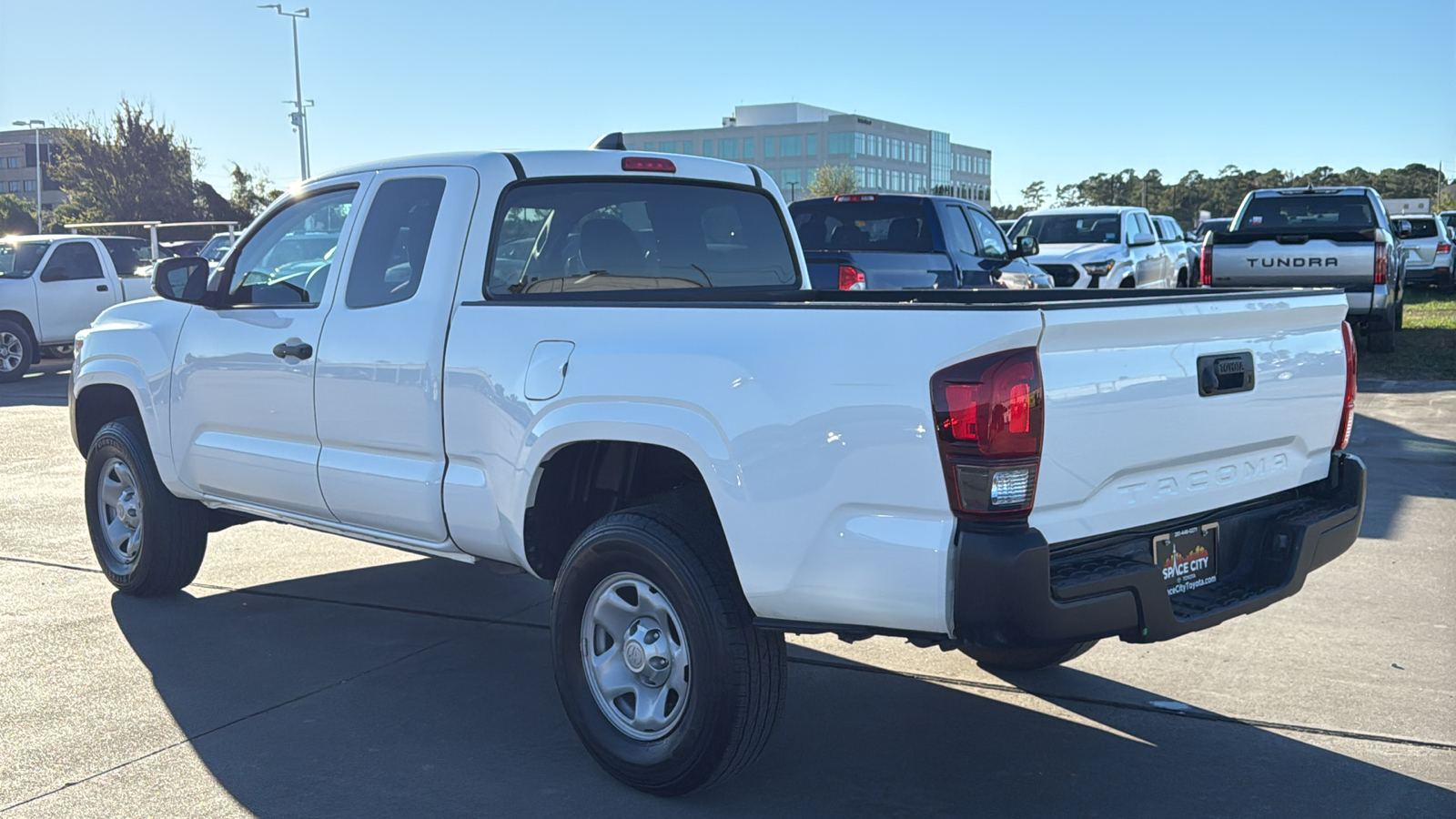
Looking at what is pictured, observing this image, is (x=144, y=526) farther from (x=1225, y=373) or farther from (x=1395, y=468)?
(x=1395, y=468)

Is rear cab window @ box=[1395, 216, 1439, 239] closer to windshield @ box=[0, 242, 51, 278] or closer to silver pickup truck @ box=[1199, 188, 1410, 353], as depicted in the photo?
silver pickup truck @ box=[1199, 188, 1410, 353]

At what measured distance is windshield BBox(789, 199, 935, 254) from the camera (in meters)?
12.6

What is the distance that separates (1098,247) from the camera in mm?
18938

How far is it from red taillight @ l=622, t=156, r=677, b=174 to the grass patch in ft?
38.3

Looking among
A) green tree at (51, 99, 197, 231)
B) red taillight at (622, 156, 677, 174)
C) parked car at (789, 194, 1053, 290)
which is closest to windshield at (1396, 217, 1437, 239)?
parked car at (789, 194, 1053, 290)

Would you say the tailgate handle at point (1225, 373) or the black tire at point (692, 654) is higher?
the tailgate handle at point (1225, 373)

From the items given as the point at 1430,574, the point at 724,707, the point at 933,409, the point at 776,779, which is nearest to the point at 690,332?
the point at 933,409

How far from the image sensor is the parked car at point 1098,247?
59.9 ft

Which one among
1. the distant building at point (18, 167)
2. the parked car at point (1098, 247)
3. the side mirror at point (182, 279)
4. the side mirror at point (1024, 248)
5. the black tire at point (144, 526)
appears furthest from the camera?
the distant building at point (18, 167)

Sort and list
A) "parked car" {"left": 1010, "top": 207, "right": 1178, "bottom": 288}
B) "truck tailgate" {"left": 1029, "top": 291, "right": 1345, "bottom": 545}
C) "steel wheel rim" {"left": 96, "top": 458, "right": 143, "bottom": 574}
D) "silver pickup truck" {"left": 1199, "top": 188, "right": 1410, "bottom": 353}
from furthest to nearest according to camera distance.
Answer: "parked car" {"left": 1010, "top": 207, "right": 1178, "bottom": 288}, "silver pickup truck" {"left": 1199, "top": 188, "right": 1410, "bottom": 353}, "steel wheel rim" {"left": 96, "top": 458, "right": 143, "bottom": 574}, "truck tailgate" {"left": 1029, "top": 291, "right": 1345, "bottom": 545}

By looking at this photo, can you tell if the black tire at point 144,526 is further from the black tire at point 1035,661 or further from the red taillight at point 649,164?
the black tire at point 1035,661

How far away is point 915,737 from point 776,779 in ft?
1.97

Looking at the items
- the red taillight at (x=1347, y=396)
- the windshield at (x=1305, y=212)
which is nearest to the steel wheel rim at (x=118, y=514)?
the red taillight at (x=1347, y=396)

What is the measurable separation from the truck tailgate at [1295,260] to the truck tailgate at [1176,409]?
11.9m
